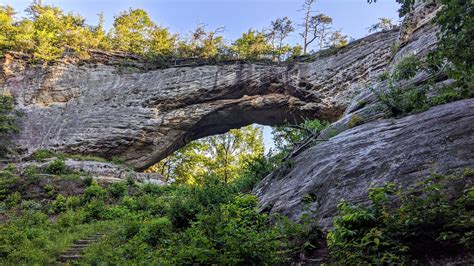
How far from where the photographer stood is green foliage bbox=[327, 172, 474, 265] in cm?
325

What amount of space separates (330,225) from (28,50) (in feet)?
90.9

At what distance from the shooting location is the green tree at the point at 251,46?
24422mm

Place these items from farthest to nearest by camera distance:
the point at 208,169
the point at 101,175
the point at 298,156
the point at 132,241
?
the point at 208,169 → the point at 101,175 → the point at 298,156 → the point at 132,241

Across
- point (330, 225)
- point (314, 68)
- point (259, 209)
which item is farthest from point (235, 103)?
point (330, 225)

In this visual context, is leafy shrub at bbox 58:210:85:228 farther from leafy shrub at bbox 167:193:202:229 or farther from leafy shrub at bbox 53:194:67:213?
leafy shrub at bbox 167:193:202:229

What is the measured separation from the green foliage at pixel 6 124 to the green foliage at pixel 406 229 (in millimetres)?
22680

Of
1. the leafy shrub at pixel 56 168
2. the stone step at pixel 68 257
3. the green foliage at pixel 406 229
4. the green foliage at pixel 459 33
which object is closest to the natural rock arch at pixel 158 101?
the leafy shrub at pixel 56 168

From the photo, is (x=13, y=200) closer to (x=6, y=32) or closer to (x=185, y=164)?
(x=6, y=32)

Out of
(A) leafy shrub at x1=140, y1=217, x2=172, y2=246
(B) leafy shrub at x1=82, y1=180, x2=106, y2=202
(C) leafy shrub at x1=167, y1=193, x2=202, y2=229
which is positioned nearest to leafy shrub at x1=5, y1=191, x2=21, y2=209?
(B) leafy shrub at x1=82, y1=180, x2=106, y2=202

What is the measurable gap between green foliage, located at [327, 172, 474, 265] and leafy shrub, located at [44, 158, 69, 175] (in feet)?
58.7

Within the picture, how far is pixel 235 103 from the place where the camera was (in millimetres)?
22562

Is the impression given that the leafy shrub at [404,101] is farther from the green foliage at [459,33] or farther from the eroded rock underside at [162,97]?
the eroded rock underside at [162,97]

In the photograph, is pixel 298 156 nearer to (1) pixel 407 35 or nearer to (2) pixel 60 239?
(2) pixel 60 239

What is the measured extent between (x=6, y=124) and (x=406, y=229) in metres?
24.1
